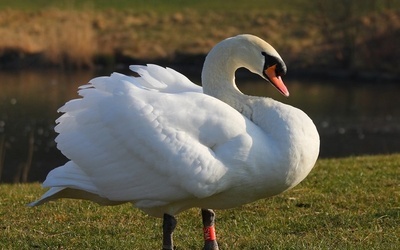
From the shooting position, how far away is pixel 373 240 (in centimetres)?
595

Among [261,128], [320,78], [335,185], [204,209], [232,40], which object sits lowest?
[320,78]

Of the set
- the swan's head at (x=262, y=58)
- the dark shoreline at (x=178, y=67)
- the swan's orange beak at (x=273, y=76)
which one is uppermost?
the swan's head at (x=262, y=58)

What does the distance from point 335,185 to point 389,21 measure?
2353 cm

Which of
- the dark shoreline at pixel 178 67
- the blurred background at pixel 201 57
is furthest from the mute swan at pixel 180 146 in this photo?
the dark shoreline at pixel 178 67

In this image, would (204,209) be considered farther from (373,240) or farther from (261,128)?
(373,240)

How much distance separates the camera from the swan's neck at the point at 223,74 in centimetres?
580

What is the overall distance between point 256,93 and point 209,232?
19130 millimetres

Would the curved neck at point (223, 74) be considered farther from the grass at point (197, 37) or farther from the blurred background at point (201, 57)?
the grass at point (197, 37)

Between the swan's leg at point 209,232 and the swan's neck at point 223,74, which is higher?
the swan's neck at point 223,74

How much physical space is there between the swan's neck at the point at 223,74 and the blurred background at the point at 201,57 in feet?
29.0

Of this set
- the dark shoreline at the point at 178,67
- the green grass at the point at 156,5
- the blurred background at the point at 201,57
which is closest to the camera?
the blurred background at the point at 201,57

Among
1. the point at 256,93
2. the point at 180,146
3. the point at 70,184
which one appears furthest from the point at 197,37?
the point at 180,146

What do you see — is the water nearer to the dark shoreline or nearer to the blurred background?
the blurred background

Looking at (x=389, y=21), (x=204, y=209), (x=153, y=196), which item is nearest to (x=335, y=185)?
(x=204, y=209)
